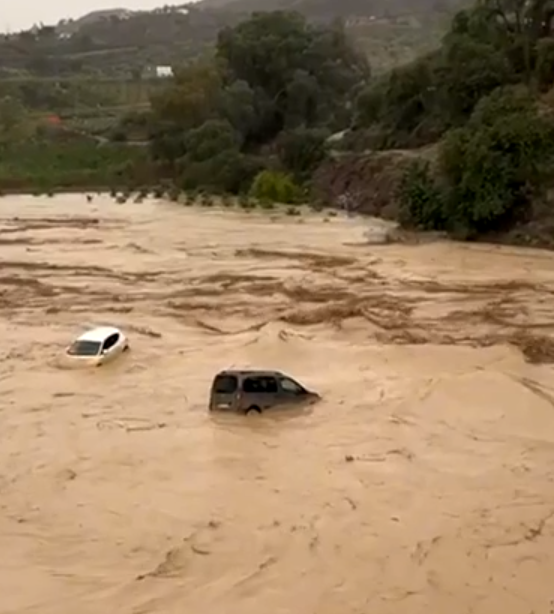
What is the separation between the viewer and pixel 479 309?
2914cm

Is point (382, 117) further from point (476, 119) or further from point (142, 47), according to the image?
point (142, 47)

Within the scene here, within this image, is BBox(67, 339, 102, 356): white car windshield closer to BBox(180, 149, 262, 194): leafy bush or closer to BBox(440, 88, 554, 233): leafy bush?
BBox(440, 88, 554, 233): leafy bush

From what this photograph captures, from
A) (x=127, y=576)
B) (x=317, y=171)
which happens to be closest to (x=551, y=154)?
(x=317, y=171)

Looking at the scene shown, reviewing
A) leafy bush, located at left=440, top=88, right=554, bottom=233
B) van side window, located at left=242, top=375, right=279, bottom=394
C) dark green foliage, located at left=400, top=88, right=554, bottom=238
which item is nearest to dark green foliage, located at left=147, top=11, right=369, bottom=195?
dark green foliage, located at left=400, top=88, right=554, bottom=238

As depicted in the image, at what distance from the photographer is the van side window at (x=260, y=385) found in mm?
19547

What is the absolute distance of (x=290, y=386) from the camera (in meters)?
20.1

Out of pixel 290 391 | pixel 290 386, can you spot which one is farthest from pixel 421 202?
pixel 290 391

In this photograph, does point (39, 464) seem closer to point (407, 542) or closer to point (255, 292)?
point (407, 542)

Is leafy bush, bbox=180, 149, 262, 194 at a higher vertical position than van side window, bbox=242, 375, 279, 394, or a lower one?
lower

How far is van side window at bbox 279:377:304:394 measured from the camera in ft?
65.3

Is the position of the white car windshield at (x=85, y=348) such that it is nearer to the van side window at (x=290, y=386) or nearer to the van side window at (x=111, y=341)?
the van side window at (x=111, y=341)

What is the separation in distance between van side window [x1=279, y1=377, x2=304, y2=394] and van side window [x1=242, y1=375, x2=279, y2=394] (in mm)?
224

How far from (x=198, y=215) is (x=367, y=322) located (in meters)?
28.6

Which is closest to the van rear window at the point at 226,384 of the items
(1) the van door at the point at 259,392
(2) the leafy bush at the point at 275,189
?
(1) the van door at the point at 259,392
